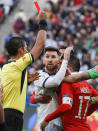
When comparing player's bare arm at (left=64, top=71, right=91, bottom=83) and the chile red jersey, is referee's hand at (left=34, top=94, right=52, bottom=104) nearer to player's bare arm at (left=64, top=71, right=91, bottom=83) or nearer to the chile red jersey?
the chile red jersey

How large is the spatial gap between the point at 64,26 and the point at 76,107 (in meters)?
12.2

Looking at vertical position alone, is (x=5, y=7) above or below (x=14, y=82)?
above

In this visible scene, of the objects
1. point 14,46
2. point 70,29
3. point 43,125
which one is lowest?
point 43,125

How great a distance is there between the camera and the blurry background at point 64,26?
15438 millimetres

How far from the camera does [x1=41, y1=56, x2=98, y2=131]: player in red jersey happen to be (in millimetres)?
5465

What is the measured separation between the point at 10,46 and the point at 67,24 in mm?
12221

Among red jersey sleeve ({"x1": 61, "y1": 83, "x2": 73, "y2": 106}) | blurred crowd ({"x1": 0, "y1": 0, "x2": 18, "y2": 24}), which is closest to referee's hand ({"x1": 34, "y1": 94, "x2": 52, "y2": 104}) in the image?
red jersey sleeve ({"x1": 61, "y1": 83, "x2": 73, "y2": 106})

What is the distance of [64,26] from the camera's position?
1761 cm

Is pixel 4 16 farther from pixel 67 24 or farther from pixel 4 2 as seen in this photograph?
pixel 67 24

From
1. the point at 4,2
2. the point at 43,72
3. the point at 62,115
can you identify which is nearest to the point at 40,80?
the point at 43,72

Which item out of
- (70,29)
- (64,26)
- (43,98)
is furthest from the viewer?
(64,26)

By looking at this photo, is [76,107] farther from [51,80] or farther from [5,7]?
[5,7]

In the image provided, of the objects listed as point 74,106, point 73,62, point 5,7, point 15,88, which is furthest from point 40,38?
point 5,7

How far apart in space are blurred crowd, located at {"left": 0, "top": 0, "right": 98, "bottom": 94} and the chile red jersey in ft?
28.5
